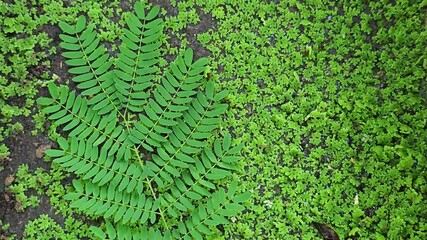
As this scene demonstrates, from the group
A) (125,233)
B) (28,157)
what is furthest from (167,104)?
(28,157)

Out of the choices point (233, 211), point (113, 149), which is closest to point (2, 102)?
point (113, 149)

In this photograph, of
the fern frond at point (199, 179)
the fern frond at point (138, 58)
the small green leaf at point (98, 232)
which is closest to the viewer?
the small green leaf at point (98, 232)

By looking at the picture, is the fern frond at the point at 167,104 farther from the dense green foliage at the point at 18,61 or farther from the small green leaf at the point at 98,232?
the dense green foliage at the point at 18,61

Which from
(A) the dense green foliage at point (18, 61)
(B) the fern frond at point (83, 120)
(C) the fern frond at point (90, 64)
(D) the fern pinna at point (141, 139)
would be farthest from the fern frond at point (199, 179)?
(A) the dense green foliage at point (18, 61)

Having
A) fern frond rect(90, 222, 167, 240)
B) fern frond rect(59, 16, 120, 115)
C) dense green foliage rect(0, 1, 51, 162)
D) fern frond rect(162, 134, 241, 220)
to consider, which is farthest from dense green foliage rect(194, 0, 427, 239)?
Result: dense green foliage rect(0, 1, 51, 162)

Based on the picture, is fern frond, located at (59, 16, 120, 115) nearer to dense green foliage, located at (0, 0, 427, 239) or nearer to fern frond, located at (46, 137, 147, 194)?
dense green foliage, located at (0, 0, 427, 239)

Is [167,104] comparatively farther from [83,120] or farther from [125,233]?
[125,233]
